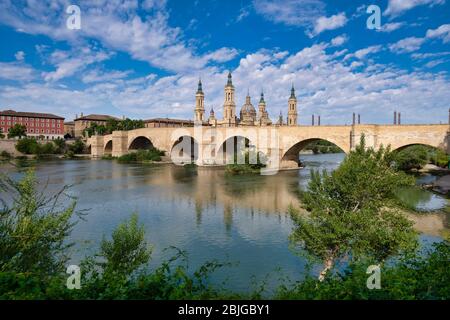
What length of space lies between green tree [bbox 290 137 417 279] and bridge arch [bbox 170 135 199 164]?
4706cm

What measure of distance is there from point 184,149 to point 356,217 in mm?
52994

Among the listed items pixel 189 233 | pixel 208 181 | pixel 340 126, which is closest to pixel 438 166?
pixel 340 126

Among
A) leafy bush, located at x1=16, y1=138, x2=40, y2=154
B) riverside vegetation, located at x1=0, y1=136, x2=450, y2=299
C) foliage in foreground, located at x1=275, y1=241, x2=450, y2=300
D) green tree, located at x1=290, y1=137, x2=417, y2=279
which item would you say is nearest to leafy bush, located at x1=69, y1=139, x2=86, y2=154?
leafy bush, located at x1=16, y1=138, x2=40, y2=154

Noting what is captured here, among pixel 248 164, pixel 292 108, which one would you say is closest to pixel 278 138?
pixel 248 164

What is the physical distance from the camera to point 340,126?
34.3m

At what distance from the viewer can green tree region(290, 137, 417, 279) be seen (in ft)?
30.0

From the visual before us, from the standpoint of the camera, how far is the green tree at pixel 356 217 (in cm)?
916

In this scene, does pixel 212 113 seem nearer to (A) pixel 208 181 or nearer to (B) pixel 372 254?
(A) pixel 208 181

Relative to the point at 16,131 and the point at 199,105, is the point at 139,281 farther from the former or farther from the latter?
the point at 16,131

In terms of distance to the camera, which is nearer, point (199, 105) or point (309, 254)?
point (309, 254)

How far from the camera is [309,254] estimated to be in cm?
1023

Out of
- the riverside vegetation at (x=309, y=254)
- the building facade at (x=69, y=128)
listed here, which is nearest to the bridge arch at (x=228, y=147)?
the riverside vegetation at (x=309, y=254)

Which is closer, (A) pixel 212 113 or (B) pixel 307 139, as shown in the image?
(B) pixel 307 139

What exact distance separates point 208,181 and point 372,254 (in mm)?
23265
